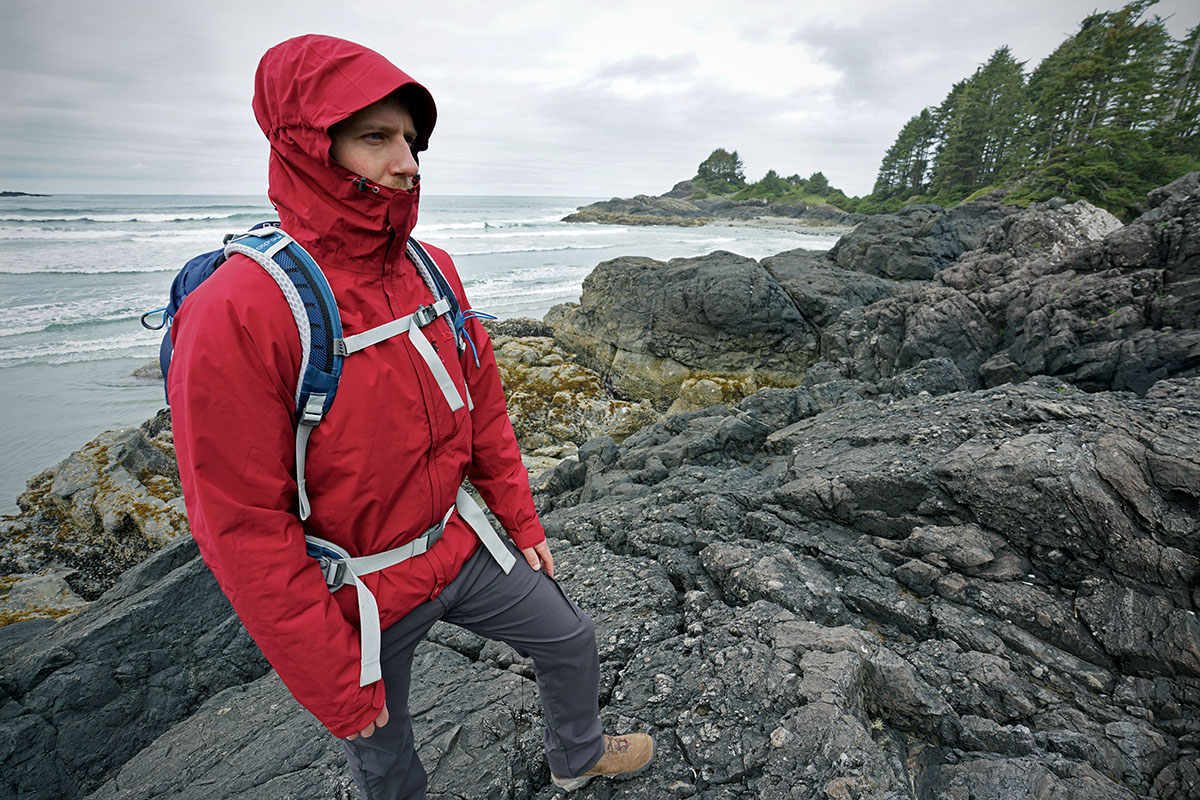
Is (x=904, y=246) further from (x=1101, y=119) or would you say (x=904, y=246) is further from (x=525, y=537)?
(x=1101, y=119)

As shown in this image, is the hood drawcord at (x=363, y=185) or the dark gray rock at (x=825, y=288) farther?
the dark gray rock at (x=825, y=288)

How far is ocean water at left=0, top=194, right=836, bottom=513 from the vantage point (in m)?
13.9

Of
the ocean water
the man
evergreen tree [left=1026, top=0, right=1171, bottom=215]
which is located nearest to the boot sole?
the man

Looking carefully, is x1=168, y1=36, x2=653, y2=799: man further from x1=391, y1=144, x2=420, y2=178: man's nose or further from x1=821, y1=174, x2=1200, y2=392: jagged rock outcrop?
x1=821, y1=174, x2=1200, y2=392: jagged rock outcrop

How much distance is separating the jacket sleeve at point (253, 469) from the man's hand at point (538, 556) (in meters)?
0.89

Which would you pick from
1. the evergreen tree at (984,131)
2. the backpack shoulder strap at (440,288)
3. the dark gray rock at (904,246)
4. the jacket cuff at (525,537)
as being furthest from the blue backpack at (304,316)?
the evergreen tree at (984,131)

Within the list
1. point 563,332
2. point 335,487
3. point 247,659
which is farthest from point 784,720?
point 563,332

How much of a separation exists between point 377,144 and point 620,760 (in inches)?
113

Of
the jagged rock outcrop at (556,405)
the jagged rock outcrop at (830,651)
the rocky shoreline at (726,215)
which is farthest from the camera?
the rocky shoreline at (726,215)

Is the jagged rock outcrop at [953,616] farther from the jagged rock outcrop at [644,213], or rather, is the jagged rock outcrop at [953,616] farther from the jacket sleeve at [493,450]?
the jagged rock outcrop at [644,213]

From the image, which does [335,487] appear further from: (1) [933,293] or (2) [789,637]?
(1) [933,293]

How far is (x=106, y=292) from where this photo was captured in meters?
26.3

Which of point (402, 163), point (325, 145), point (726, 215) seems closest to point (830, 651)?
point (402, 163)

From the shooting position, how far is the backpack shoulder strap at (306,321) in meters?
1.61
